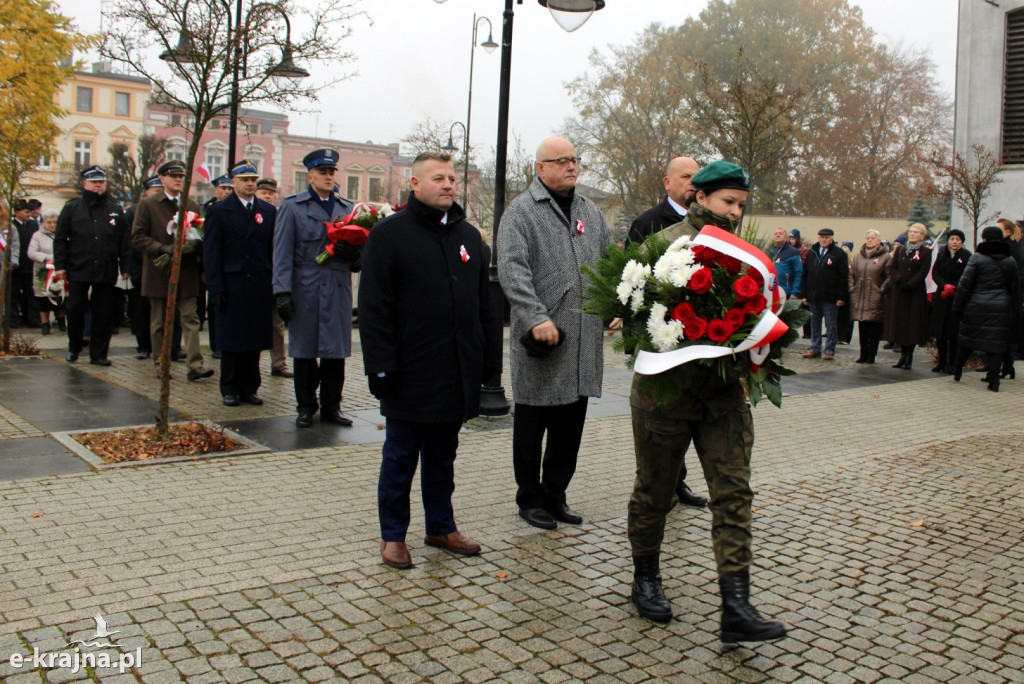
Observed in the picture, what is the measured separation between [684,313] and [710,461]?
2.20 ft

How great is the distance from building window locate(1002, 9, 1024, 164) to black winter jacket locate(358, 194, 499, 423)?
19.8m

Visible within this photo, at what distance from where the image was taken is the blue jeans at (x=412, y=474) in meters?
4.82

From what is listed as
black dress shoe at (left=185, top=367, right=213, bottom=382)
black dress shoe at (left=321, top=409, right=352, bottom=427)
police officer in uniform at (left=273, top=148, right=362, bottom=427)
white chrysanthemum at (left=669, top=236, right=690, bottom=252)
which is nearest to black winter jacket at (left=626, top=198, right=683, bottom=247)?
white chrysanthemum at (left=669, top=236, right=690, bottom=252)

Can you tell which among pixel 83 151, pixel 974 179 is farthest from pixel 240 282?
pixel 83 151

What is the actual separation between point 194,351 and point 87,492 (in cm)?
456

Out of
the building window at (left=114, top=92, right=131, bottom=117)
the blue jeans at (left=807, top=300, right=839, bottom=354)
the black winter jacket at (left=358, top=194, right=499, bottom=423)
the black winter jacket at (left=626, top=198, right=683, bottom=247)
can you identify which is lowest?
the blue jeans at (left=807, top=300, right=839, bottom=354)

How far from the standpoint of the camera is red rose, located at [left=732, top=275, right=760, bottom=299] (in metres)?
3.85

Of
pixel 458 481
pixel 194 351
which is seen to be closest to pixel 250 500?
pixel 458 481

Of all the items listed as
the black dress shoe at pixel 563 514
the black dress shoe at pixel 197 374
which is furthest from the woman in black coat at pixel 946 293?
the black dress shoe at pixel 197 374

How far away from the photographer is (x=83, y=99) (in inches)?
3081

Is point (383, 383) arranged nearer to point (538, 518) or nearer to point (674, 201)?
point (538, 518)

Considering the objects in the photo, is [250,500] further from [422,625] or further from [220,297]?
[220,297]

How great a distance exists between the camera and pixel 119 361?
456 inches
